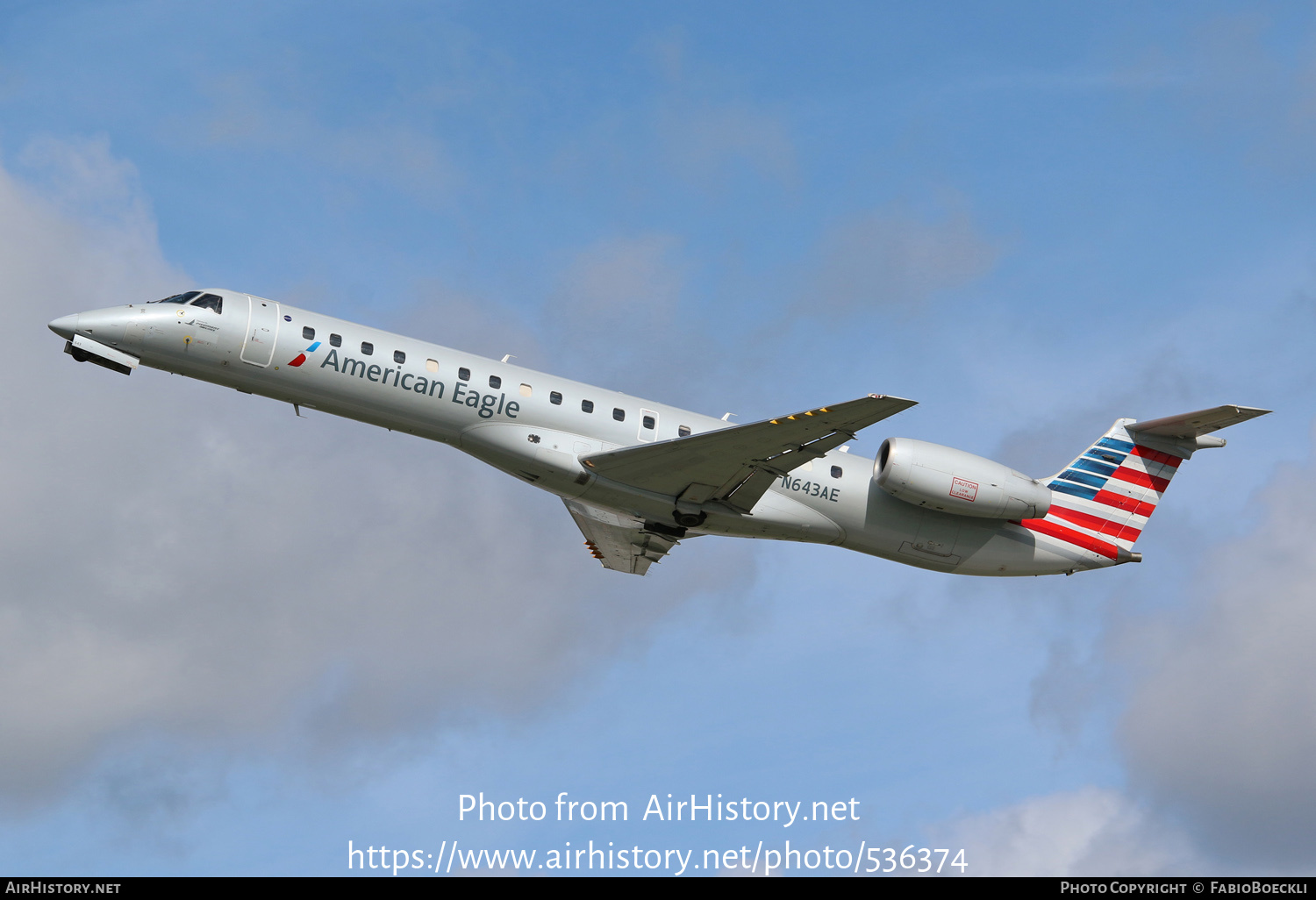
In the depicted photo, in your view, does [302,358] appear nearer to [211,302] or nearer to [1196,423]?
[211,302]

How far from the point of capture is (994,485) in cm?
3019

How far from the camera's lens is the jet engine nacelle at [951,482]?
29812 mm

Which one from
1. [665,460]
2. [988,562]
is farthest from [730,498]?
[988,562]

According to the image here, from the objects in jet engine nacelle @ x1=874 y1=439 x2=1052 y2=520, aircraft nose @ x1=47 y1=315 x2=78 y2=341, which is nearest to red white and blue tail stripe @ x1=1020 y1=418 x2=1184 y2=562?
jet engine nacelle @ x1=874 y1=439 x2=1052 y2=520

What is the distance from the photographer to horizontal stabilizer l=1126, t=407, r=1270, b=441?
3020 cm

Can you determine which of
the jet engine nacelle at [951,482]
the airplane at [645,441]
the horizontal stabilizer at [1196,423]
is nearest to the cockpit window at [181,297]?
the airplane at [645,441]

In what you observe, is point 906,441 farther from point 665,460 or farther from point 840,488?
point 665,460

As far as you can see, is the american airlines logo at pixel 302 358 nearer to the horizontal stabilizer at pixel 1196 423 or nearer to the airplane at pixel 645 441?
the airplane at pixel 645 441

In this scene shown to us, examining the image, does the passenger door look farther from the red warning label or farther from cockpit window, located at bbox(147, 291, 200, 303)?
the red warning label

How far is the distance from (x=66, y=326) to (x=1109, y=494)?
23.9 meters

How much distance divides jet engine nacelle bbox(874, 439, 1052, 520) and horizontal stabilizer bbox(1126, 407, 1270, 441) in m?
4.25

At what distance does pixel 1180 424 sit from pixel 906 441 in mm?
7262

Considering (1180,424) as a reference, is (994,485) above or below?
below
